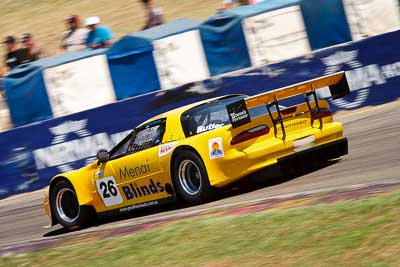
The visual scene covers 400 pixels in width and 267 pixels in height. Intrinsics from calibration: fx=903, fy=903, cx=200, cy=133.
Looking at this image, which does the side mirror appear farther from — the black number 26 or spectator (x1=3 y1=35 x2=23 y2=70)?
spectator (x1=3 y1=35 x2=23 y2=70)

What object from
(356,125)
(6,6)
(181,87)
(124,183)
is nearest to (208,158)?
(124,183)

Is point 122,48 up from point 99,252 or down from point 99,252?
up

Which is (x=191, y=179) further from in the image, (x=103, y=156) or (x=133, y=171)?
(x=103, y=156)

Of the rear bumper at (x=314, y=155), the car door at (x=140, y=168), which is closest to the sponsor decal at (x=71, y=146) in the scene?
the car door at (x=140, y=168)

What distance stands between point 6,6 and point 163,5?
6886 millimetres

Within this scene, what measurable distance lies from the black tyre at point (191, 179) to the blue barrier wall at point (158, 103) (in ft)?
19.3

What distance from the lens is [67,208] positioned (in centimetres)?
1098

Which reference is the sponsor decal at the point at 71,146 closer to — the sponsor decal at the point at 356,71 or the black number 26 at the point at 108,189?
the sponsor decal at the point at 356,71

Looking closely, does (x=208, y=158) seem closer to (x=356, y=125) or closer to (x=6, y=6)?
(x=356, y=125)

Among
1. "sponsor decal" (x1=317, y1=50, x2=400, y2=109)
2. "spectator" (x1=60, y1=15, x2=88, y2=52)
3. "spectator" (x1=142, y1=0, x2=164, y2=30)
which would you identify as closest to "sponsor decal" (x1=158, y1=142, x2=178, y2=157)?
"sponsor decal" (x1=317, y1=50, x2=400, y2=109)

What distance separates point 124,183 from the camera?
10.4 m

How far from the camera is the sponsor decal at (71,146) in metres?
15.6

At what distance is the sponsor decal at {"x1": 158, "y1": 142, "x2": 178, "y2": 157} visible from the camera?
31.9 ft

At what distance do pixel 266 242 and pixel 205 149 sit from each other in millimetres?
2874
